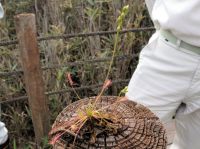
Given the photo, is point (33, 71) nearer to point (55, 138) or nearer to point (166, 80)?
point (166, 80)

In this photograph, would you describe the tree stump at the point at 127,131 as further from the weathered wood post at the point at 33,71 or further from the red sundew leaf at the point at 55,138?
the weathered wood post at the point at 33,71

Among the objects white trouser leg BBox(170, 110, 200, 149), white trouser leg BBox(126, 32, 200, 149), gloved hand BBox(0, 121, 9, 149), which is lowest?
gloved hand BBox(0, 121, 9, 149)

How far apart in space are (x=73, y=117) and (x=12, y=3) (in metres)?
2.23

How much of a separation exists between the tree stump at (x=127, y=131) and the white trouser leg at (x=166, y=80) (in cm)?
42

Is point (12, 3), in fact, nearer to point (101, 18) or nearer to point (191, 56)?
point (101, 18)

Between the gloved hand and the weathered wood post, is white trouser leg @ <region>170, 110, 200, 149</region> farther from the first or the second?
the gloved hand

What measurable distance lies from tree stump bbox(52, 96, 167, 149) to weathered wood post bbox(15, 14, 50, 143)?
1075 millimetres

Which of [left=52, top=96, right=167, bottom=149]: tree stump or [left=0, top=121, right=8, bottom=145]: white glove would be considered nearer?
[left=52, top=96, right=167, bottom=149]: tree stump

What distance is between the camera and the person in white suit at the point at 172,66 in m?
1.47

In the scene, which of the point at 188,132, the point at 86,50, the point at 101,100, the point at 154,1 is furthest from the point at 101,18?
the point at 101,100

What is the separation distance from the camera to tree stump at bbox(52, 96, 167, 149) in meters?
1.01

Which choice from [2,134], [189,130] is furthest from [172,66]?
[2,134]

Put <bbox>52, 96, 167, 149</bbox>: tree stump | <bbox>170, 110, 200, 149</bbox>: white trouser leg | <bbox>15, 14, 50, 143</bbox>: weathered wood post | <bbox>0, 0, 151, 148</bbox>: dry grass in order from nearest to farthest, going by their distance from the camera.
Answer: <bbox>52, 96, 167, 149</bbox>: tree stump, <bbox>170, 110, 200, 149</bbox>: white trouser leg, <bbox>15, 14, 50, 143</bbox>: weathered wood post, <bbox>0, 0, 151, 148</bbox>: dry grass

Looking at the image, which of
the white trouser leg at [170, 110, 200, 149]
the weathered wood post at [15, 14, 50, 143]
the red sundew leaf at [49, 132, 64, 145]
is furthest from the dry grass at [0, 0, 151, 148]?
the red sundew leaf at [49, 132, 64, 145]
